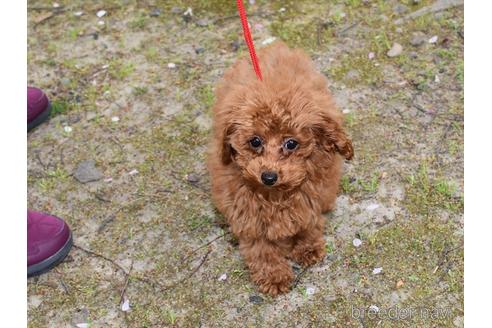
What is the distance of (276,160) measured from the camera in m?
2.71

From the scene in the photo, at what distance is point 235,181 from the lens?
3.07 meters

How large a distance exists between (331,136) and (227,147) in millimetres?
523

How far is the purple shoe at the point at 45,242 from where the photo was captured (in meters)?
3.49

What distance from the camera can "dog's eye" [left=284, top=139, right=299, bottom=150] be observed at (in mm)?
2732

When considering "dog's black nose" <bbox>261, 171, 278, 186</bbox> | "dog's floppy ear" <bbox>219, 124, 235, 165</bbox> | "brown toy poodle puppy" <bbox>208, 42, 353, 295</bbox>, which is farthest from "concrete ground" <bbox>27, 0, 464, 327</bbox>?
"dog's black nose" <bbox>261, 171, 278, 186</bbox>

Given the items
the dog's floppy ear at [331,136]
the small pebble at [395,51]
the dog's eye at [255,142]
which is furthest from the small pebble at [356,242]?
the small pebble at [395,51]

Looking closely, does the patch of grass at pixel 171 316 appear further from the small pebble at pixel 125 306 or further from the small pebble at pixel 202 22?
the small pebble at pixel 202 22

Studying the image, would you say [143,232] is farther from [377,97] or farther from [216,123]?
[377,97]

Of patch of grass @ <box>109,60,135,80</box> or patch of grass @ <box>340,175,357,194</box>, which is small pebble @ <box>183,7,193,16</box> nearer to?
patch of grass @ <box>109,60,135,80</box>

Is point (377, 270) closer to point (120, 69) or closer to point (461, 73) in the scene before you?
point (461, 73)

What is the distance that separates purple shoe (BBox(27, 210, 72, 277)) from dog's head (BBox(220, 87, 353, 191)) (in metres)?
1.38

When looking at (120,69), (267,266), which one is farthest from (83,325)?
(120,69)

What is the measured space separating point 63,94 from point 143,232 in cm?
172

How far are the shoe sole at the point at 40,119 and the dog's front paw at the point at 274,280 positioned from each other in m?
2.28
